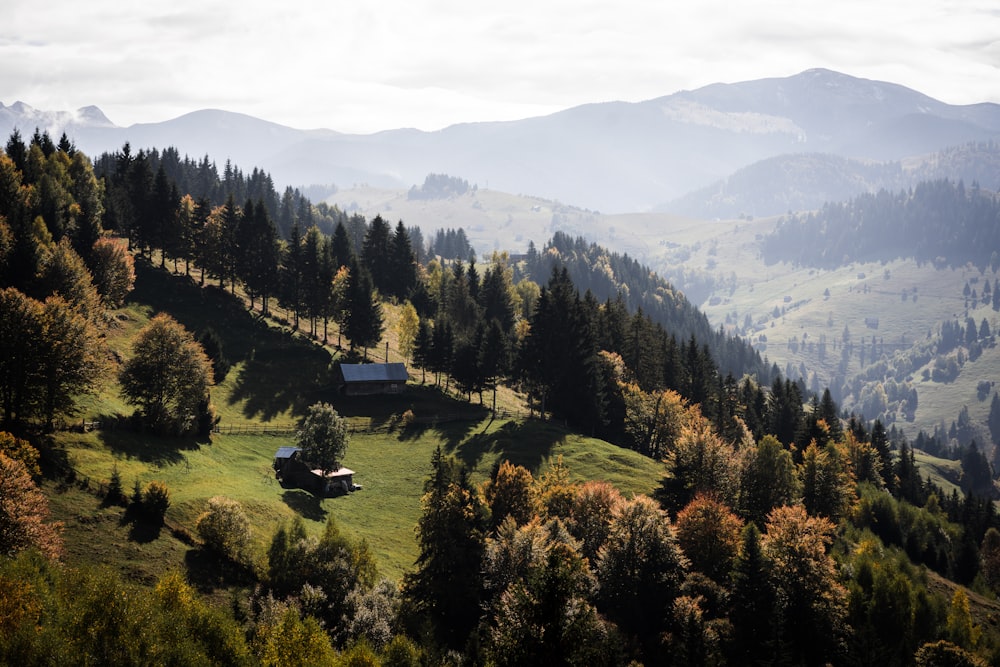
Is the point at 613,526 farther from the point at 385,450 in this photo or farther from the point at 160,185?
the point at 160,185

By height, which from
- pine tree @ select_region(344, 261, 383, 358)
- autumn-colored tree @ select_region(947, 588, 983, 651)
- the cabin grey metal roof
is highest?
pine tree @ select_region(344, 261, 383, 358)

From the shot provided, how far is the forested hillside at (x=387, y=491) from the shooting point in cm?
4525

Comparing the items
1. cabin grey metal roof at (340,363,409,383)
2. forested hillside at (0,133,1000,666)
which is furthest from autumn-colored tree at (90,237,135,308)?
cabin grey metal roof at (340,363,409,383)

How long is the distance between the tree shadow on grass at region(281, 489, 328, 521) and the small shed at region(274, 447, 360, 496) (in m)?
1.92

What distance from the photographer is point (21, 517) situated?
45.5m

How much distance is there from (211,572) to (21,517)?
13.4 metres

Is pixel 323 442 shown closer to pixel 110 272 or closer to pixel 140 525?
pixel 140 525

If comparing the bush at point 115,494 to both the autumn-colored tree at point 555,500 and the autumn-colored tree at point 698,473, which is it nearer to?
the autumn-colored tree at point 555,500

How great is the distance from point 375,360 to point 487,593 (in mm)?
66748

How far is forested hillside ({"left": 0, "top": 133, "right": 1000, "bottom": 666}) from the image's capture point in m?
45.2

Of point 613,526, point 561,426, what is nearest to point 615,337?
point 561,426

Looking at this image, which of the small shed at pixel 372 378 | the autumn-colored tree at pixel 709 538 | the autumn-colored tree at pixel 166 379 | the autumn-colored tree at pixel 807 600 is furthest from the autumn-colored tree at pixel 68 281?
the autumn-colored tree at pixel 807 600

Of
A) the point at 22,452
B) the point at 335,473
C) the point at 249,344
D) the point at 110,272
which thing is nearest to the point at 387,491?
the point at 335,473

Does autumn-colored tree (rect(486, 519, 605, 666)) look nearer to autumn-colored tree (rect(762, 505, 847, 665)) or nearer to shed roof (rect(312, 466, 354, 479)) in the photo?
autumn-colored tree (rect(762, 505, 847, 665))
